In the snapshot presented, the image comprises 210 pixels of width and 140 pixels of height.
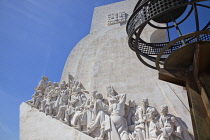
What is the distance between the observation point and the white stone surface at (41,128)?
17.6 ft

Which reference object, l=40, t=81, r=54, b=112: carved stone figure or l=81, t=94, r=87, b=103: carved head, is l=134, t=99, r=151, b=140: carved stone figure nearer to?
l=81, t=94, r=87, b=103: carved head

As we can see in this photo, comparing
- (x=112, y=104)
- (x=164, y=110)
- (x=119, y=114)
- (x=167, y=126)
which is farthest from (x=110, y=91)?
(x=167, y=126)

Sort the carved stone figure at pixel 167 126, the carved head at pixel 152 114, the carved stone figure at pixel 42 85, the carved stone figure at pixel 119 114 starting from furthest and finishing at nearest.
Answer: the carved stone figure at pixel 42 85 → the carved stone figure at pixel 119 114 → the carved head at pixel 152 114 → the carved stone figure at pixel 167 126

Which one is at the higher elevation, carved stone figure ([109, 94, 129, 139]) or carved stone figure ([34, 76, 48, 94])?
carved stone figure ([34, 76, 48, 94])

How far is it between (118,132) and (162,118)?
1.03 meters

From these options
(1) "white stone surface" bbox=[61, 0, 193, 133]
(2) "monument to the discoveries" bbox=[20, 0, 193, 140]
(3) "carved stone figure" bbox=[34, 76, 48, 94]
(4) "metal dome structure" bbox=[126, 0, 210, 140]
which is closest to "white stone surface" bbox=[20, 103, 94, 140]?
(2) "monument to the discoveries" bbox=[20, 0, 193, 140]

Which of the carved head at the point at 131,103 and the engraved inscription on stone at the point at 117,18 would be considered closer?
the carved head at the point at 131,103

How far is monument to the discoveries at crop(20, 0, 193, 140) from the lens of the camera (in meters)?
4.81

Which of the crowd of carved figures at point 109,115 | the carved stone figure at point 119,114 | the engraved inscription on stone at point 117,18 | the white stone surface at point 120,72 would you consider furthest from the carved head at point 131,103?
the engraved inscription on stone at point 117,18

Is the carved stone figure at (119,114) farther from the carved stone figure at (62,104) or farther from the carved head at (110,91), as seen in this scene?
the carved stone figure at (62,104)

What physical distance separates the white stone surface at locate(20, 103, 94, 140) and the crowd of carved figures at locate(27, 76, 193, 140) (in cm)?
14

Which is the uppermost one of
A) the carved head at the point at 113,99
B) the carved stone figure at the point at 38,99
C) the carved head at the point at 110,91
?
the carved stone figure at the point at 38,99

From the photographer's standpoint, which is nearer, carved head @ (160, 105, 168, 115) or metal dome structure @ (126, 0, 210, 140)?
metal dome structure @ (126, 0, 210, 140)

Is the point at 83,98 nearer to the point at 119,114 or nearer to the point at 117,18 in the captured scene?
the point at 119,114
